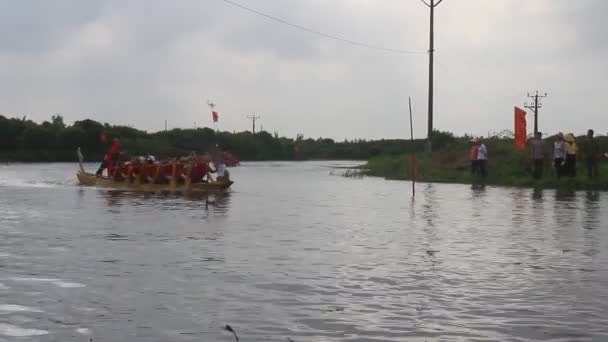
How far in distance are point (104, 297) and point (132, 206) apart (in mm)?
14619

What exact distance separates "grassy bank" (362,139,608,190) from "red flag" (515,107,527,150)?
1.37 feet

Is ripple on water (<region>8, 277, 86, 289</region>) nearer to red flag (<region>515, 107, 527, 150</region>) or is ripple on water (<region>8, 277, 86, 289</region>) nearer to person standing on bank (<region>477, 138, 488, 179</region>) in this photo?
person standing on bank (<region>477, 138, 488, 179</region>)

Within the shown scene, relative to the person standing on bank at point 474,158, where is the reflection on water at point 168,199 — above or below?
below

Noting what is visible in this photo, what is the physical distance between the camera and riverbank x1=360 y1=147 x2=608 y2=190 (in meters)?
32.3

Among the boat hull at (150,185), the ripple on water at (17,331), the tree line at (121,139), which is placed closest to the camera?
the ripple on water at (17,331)

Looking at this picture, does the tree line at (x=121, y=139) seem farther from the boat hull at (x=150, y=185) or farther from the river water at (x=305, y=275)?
the river water at (x=305, y=275)

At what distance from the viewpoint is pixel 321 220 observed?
19125 millimetres

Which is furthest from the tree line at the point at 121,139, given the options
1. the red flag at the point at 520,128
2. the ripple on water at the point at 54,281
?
the ripple on water at the point at 54,281

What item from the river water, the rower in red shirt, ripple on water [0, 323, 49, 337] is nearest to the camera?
ripple on water [0, 323, 49, 337]

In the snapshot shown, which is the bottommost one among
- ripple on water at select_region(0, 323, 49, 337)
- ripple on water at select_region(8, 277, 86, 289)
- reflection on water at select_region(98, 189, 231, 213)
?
ripple on water at select_region(0, 323, 49, 337)

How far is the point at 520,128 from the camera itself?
1549 inches

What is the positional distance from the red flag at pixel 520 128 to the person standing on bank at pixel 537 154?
16.5 feet

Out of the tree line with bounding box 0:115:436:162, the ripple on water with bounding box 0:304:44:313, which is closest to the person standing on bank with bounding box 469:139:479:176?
the ripple on water with bounding box 0:304:44:313

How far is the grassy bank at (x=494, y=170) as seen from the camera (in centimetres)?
3255
